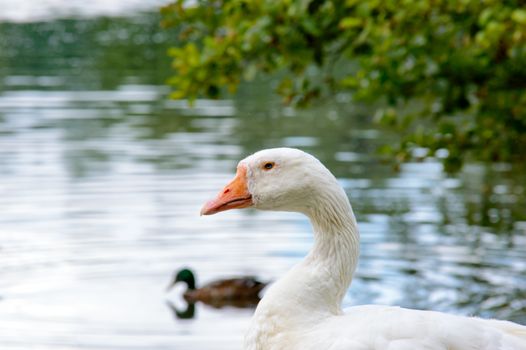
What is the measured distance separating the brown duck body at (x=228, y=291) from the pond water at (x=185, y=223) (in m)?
0.13

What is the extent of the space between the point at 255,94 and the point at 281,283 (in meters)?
21.3

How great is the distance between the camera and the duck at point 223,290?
37.1ft

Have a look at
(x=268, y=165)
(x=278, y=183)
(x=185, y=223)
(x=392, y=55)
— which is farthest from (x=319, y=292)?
(x=185, y=223)

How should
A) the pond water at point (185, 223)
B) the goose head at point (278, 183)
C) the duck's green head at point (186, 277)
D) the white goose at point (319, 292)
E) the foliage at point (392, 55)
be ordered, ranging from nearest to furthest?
the white goose at point (319, 292) → the goose head at point (278, 183) → the foliage at point (392, 55) → the pond water at point (185, 223) → the duck's green head at point (186, 277)

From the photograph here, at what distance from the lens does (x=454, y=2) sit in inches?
360

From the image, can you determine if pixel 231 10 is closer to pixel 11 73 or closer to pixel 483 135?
pixel 483 135

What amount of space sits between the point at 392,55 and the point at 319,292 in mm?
4434

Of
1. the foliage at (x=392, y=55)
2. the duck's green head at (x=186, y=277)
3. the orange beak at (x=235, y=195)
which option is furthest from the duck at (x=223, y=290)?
the orange beak at (x=235, y=195)

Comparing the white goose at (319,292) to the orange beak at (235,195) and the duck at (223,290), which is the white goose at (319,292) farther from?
the duck at (223,290)

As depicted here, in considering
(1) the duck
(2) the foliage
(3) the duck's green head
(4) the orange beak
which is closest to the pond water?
(1) the duck

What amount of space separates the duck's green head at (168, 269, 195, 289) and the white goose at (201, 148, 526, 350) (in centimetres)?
588

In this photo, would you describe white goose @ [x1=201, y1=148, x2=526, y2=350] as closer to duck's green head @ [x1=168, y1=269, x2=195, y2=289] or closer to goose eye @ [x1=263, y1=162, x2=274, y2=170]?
goose eye @ [x1=263, y1=162, x2=274, y2=170]

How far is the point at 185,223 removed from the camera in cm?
1392

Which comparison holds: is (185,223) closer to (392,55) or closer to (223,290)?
(223,290)
